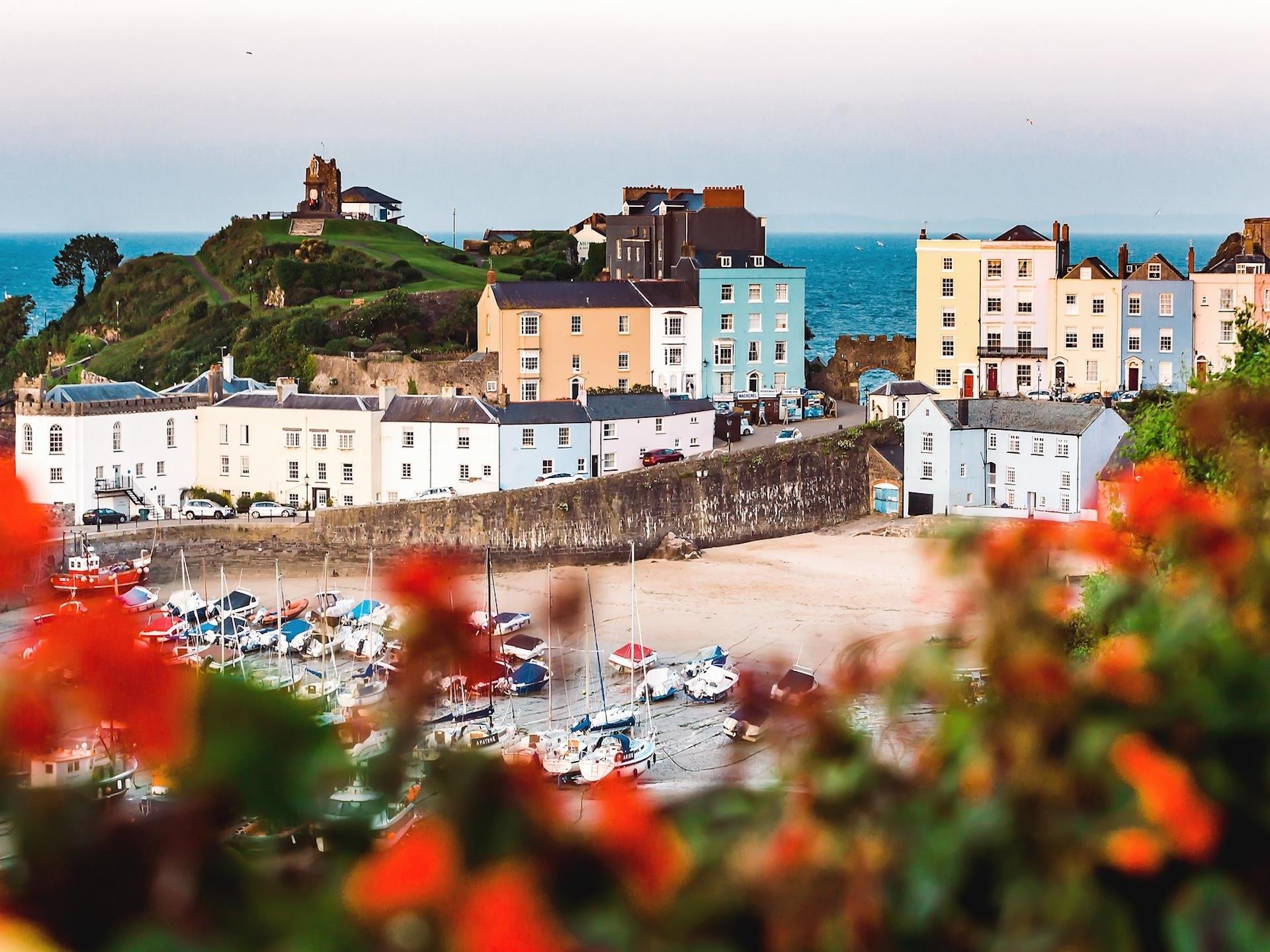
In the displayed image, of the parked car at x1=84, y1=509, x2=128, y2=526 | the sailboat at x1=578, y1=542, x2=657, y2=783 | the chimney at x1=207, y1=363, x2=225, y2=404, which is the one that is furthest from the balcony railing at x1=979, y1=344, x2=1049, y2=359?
the sailboat at x1=578, y1=542, x2=657, y2=783

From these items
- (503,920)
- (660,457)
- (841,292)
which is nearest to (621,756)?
(503,920)

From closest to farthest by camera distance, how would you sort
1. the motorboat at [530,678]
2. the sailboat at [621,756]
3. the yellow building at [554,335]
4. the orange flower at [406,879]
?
the orange flower at [406,879]
the sailboat at [621,756]
the motorboat at [530,678]
the yellow building at [554,335]

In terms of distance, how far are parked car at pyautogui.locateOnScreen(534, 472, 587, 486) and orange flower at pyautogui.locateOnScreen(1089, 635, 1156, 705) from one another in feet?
102

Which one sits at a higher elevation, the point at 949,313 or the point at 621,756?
the point at 949,313

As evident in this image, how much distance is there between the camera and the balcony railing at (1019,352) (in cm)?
4184

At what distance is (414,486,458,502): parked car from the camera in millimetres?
34250

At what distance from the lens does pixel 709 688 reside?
76.0ft

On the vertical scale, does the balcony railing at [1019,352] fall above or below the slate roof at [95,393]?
above

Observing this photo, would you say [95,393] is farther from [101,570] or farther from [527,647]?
[527,647]

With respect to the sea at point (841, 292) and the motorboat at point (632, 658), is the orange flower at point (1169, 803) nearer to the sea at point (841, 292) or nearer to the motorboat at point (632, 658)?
the motorboat at point (632, 658)

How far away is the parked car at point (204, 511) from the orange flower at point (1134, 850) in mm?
33436

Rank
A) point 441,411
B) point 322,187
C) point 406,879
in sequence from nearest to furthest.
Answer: point 406,879 → point 441,411 → point 322,187

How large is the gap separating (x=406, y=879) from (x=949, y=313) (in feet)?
138

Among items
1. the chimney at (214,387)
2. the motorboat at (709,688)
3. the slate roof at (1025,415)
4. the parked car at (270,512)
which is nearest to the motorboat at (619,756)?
the motorboat at (709,688)
